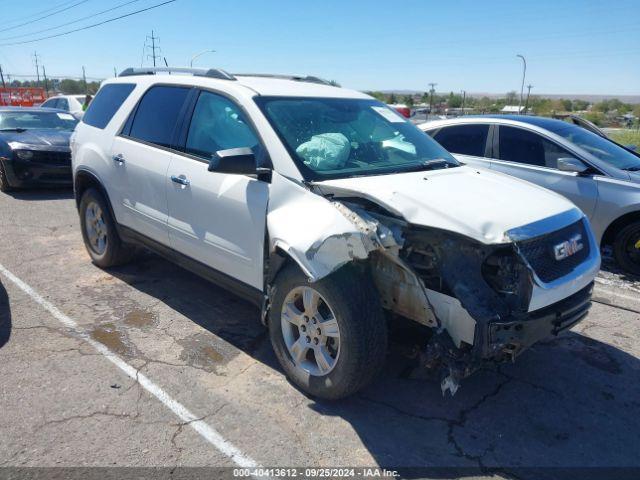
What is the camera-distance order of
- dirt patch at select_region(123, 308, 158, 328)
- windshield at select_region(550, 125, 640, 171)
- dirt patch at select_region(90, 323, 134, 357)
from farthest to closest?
windshield at select_region(550, 125, 640, 171)
dirt patch at select_region(123, 308, 158, 328)
dirt patch at select_region(90, 323, 134, 357)

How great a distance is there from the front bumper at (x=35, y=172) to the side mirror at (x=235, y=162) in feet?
23.5

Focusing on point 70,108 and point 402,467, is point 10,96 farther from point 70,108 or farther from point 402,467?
point 402,467

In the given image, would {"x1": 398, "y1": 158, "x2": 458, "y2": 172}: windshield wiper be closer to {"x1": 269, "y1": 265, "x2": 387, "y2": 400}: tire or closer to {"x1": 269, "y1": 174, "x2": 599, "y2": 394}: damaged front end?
{"x1": 269, "y1": 174, "x2": 599, "y2": 394}: damaged front end

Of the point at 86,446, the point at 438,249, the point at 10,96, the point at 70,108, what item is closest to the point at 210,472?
the point at 86,446

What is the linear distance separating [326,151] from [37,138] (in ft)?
26.1

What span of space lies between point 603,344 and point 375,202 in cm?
252

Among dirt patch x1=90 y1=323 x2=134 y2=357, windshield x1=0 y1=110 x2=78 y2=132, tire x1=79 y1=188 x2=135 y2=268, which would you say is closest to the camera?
dirt patch x1=90 y1=323 x2=134 y2=357

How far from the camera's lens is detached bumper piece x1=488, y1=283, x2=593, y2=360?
105 inches

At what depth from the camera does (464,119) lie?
22.5 ft

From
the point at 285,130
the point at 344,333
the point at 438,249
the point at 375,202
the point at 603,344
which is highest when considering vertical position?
the point at 285,130

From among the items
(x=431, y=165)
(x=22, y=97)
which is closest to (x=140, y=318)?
(x=431, y=165)

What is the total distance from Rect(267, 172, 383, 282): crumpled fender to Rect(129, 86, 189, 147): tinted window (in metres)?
1.59

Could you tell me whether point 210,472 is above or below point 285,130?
below

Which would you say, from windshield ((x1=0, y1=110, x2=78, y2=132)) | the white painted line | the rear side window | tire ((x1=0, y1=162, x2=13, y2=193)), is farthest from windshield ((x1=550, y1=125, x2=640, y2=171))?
windshield ((x1=0, y1=110, x2=78, y2=132))
